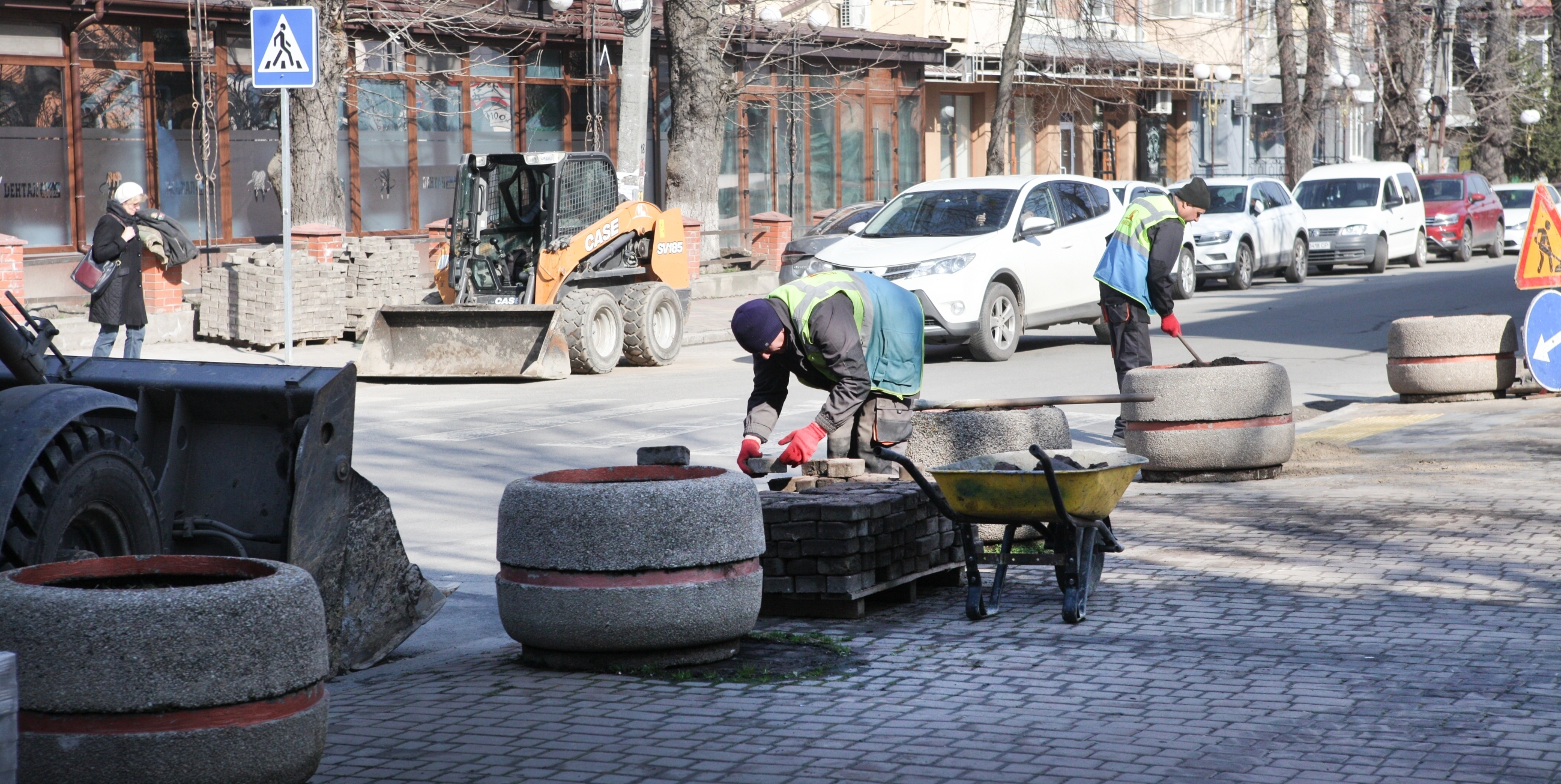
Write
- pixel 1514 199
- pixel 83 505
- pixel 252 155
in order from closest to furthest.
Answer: pixel 83 505 → pixel 252 155 → pixel 1514 199

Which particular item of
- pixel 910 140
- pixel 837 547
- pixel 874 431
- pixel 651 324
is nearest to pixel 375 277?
pixel 651 324

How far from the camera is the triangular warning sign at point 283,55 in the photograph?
13.2 meters

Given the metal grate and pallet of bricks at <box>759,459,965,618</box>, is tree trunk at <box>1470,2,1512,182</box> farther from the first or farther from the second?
pallet of bricks at <box>759,459,965,618</box>

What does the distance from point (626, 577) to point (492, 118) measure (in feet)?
76.6

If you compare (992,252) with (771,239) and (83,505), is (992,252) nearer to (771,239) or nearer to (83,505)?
(771,239)

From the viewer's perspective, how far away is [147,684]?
384 centimetres

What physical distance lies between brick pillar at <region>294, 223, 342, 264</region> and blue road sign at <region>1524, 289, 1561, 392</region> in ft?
40.7

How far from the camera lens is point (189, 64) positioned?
2259cm

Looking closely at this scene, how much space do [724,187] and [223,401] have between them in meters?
27.3

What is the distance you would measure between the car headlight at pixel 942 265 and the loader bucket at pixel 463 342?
351cm

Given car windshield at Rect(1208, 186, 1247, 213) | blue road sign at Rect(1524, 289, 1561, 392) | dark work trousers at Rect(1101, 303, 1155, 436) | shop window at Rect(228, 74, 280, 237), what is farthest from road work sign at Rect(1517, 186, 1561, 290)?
shop window at Rect(228, 74, 280, 237)

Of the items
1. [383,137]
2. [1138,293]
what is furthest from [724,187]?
[1138,293]

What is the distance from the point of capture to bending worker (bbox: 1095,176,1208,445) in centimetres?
1098

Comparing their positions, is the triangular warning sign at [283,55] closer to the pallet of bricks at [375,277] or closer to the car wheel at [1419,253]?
the pallet of bricks at [375,277]
